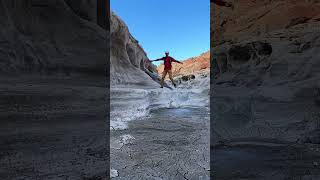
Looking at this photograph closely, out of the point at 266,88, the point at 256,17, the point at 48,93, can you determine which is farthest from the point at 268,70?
the point at 48,93

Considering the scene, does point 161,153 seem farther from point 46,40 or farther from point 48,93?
→ point 46,40

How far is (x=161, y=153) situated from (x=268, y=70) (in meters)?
1.17

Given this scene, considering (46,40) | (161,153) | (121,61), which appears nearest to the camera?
(46,40)

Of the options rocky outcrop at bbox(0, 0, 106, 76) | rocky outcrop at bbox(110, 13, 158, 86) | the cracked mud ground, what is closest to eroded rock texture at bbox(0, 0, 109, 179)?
rocky outcrop at bbox(0, 0, 106, 76)

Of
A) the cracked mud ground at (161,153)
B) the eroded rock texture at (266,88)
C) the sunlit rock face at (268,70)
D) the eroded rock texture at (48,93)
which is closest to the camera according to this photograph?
the eroded rock texture at (48,93)

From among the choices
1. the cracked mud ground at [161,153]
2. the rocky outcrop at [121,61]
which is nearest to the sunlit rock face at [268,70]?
the cracked mud ground at [161,153]

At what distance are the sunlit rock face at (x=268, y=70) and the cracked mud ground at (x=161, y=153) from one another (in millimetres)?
324

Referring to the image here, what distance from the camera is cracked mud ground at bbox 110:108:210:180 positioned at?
5.59 feet

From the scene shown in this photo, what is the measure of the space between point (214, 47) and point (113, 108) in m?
3.20

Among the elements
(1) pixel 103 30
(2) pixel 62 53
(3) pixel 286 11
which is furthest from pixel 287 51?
(2) pixel 62 53

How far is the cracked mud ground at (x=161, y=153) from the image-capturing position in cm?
170

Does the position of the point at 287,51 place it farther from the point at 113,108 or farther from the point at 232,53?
the point at 113,108

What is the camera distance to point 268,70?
2.22 meters

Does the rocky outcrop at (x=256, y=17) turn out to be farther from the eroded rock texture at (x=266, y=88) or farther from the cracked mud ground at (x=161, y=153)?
the cracked mud ground at (x=161, y=153)
